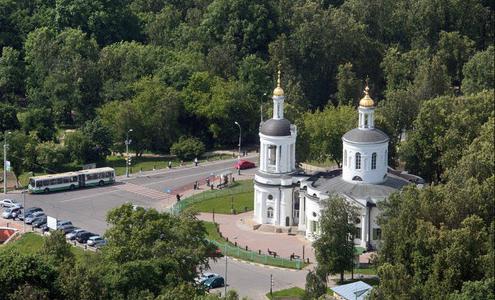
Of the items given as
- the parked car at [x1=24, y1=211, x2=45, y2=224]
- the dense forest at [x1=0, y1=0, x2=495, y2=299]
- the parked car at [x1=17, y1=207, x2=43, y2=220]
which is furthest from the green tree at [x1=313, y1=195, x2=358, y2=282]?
the parked car at [x1=17, y1=207, x2=43, y2=220]

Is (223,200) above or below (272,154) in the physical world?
below

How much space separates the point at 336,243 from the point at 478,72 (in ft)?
105

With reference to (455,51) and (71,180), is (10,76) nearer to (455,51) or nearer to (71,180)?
(71,180)

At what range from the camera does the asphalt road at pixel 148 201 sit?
190 feet

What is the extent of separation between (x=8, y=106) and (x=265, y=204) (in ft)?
88.9

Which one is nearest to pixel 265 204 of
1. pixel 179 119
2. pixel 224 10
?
Result: pixel 179 119

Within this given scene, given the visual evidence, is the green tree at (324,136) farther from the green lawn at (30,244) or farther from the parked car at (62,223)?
the green lawn at (30,244)

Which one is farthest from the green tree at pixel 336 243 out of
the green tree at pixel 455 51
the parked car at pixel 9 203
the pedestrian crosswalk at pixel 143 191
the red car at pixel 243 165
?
the green tree at pixel 455 51

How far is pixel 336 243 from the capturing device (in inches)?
2216

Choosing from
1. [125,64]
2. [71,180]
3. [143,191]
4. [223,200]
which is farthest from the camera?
[125,64]

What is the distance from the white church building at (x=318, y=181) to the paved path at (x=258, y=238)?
85 centimetres

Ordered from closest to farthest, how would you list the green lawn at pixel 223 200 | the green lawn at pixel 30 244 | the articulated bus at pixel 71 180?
the green lawn at pixel 30 244 < the green lawn at pixel 223 200 < the articulated bus at pixel 71 180

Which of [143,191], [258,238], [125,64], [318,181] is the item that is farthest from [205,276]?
[125,64]

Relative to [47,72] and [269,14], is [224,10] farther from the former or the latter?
[47,72]
